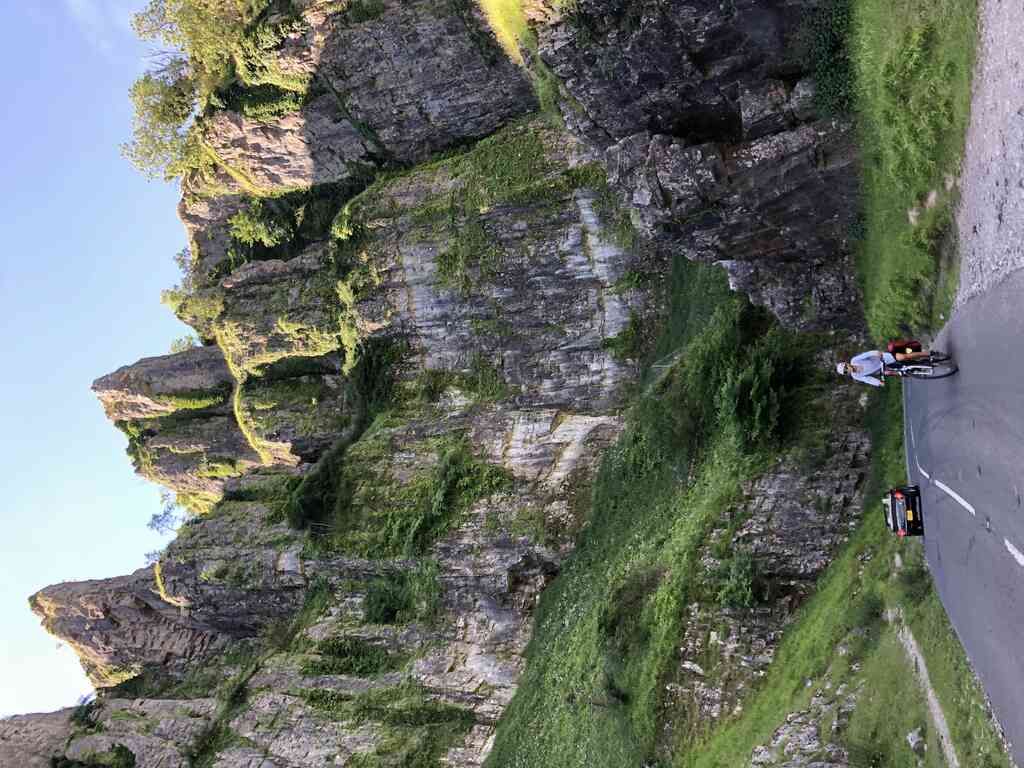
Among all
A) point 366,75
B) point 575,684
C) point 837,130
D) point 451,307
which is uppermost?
point 366,75

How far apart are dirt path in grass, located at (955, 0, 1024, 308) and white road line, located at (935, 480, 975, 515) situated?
359cm

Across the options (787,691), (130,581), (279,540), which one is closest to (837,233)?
(787,691)

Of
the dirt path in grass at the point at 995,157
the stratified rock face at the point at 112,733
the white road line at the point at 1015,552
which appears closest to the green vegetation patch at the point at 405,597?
the stratified rock face at the point at 112,733

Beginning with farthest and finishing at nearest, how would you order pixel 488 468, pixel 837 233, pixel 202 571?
pixel 202 571 → pixel 488 468 → pixel 837 233

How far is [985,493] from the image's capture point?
46.8ft

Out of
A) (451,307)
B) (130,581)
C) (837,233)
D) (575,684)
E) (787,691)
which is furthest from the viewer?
(130,581)

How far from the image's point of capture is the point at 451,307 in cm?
3706

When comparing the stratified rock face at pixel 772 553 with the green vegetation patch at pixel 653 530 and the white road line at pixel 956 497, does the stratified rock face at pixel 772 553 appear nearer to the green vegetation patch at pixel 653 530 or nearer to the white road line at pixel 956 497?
the green vegetation patch at pixel 653 530

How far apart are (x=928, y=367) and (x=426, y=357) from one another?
24.5 metres

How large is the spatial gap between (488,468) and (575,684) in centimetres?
996

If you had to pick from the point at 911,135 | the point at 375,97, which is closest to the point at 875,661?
the point at 911,135

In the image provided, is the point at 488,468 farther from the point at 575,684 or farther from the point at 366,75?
the point at 366,75

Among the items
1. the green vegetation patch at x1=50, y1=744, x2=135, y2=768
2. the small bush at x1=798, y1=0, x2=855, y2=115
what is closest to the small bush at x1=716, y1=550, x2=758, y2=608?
the small bush at x1=798, y1=0, x2=855, y2=115

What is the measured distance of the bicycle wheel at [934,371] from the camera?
16862mm
